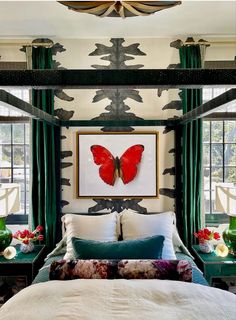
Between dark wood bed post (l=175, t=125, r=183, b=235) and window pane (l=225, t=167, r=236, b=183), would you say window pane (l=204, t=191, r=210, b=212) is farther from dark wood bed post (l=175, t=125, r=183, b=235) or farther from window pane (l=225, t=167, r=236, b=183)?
dark wood bed post (l=175, t=125, r=183, b=235)

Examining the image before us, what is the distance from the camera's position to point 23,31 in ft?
11.1

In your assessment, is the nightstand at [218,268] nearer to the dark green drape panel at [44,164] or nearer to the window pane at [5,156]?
the dark green drape panel at [44,164]

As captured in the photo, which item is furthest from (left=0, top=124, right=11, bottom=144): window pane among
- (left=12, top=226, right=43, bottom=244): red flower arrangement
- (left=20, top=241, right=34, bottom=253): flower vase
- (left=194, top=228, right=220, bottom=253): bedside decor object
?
(left=194, top=228, right=220, bottom=253): bedside decor object

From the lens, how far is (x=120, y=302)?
6.26 ft

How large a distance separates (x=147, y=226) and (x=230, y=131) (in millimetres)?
1508

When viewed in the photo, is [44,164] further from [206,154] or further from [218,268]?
[218,268]

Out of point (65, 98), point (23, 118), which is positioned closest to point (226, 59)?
point (65, 98)

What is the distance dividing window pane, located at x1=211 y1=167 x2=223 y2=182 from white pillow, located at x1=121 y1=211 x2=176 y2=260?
83cm

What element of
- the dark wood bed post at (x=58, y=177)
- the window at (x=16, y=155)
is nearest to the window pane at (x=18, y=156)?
the window at (x=16, y=155)

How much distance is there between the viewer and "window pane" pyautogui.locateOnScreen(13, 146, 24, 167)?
373 cm

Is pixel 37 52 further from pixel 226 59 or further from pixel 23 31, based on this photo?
pixel 226 59

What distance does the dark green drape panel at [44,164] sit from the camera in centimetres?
345

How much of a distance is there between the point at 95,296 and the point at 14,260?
4.18 feet

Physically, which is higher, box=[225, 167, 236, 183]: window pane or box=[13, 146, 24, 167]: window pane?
box=[13, 146, 24, 167]: window pane
